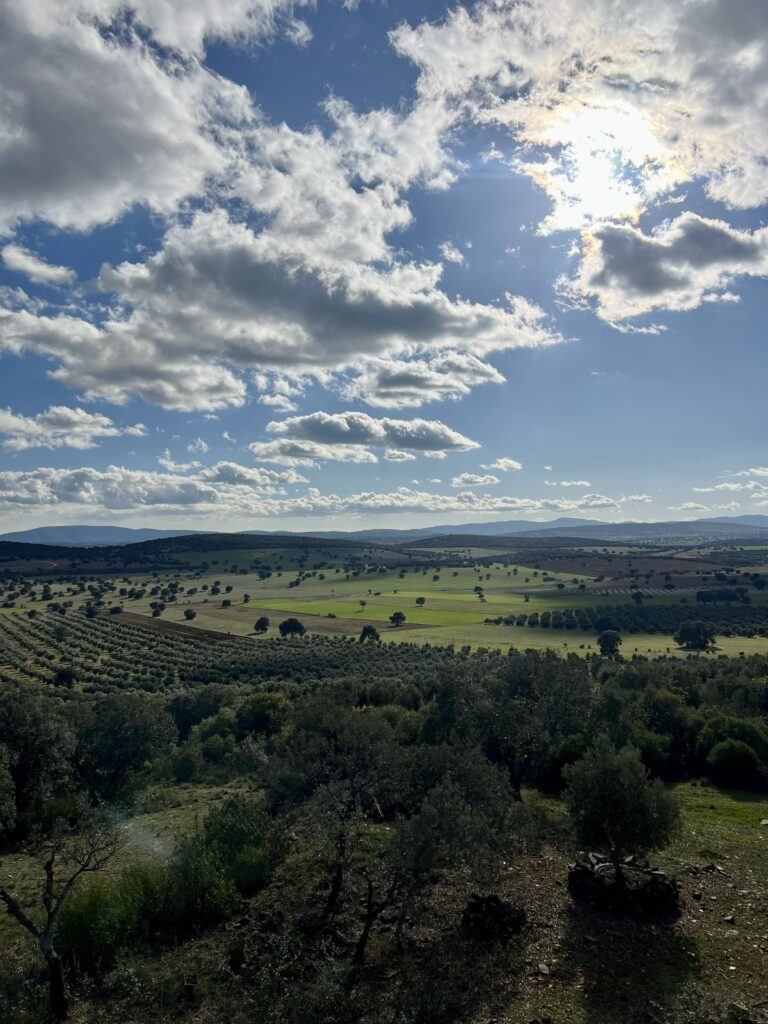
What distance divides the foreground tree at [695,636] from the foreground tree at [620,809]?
96079mm

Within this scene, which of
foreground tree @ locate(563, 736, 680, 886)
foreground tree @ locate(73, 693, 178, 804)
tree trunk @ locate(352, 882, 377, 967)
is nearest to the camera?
tree trunk @ locate(352, 882, 377, 967)

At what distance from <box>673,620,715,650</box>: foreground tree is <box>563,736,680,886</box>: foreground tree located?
96079mm

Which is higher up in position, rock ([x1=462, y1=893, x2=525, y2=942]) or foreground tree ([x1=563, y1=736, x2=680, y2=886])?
foreground tree ([x1=563, y1=736, x2=680, y2=886])

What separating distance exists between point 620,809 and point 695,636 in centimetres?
10179

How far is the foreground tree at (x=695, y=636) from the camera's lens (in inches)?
4462

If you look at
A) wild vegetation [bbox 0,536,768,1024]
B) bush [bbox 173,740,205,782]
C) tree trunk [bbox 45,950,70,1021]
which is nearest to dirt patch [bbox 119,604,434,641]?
bush [bbox 173,740,205,782]

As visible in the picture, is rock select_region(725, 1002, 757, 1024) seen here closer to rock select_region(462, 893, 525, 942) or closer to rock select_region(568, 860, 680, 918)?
rock select_region(568, 860, 680, 918)

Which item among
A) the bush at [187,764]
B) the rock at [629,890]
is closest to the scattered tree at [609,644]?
the bush at [187,764]

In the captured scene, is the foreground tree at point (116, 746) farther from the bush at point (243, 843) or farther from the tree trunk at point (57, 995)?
the tree trunk at point (57, 995)

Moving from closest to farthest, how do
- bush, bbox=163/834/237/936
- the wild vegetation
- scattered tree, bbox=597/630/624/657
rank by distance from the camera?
1. the wild vegetation
2. bush, bbox=163/834/237/936
3. scattered tree, bbox=597/630/624/657

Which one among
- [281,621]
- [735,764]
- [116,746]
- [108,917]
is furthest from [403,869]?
[281,621]

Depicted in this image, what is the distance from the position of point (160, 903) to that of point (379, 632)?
371 feet

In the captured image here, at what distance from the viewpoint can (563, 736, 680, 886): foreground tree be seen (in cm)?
2681

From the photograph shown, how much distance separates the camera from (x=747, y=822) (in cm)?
3556
